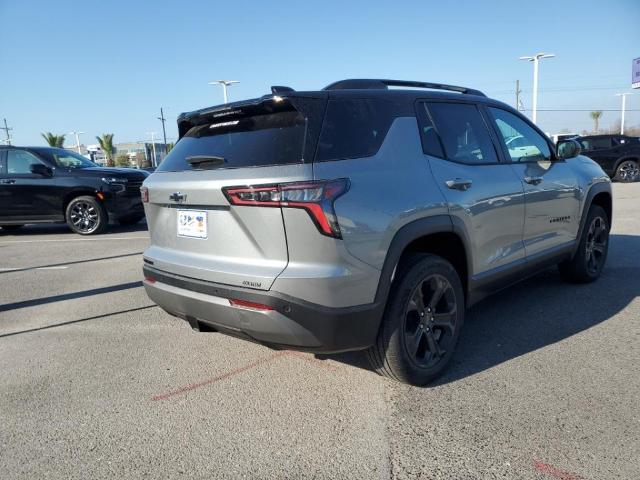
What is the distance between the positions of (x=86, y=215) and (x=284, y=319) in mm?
8364

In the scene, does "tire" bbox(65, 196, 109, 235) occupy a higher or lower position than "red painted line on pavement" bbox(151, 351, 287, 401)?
higher

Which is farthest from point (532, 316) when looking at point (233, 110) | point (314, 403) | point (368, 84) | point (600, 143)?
point (600, 143)

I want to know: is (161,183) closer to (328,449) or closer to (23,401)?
(23,401)

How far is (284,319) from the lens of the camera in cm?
250

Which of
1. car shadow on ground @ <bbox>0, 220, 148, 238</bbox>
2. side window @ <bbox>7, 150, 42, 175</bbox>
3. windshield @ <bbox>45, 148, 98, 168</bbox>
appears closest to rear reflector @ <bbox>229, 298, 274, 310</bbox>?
car shadow on ground @ <bbox>0, 220, 148, 238</bbox>

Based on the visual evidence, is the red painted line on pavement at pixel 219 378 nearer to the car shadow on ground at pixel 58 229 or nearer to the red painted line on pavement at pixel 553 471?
the red painted line on pavement at pixel 553 471

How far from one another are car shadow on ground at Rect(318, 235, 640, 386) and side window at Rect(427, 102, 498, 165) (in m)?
1.35

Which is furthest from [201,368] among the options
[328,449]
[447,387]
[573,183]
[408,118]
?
[573,183]

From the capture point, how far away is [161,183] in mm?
3105

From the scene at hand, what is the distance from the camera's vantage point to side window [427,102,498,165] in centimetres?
332

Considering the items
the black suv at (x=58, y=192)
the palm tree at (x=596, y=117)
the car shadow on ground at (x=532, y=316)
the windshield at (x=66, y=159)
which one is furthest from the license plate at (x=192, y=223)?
the palm tree at (x=596, y=117)

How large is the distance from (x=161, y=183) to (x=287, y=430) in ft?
5.55

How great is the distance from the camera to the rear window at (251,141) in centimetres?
260

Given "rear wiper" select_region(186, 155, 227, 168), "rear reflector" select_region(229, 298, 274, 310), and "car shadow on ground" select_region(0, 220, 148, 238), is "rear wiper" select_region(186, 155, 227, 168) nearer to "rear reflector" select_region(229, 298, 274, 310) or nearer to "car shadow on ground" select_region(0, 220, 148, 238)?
"rear reflector" select_region(229, 298, 274, 310)
